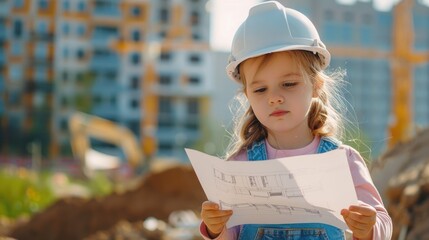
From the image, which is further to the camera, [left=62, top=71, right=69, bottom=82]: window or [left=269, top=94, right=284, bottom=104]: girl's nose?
[left=62, top=71, right=69, bottom=82]: window

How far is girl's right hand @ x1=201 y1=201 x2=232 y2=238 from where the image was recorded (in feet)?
5.42

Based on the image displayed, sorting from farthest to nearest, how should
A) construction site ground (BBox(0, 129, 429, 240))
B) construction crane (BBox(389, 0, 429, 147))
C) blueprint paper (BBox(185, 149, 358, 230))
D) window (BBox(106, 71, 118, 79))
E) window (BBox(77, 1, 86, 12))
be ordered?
1. window (BBox(106, 71, 118, 79))
2. window (BBox(77, 1, 86, 12))
3. construction crane (BBox(389, 0, 429, 147))
4. construction site ground (BBox(0, 129, 429, 240))
5. blueprint paper (BBox(185, 149, 358, 230))

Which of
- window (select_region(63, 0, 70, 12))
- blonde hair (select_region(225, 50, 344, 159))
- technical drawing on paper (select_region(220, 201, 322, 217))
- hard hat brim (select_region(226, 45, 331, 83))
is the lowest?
window (select_region(63, 0, 70, 12))

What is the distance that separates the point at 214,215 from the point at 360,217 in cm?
27

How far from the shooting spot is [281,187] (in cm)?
158

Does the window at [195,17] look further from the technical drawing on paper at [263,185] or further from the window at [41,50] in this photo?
the technical drawing on paper at [263,185]

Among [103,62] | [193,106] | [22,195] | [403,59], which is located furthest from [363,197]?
[193,106]

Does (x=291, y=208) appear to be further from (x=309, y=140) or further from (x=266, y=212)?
(x=309, y=140)

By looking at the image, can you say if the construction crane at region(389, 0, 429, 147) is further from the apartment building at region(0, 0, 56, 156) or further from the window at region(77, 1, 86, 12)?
the window at region(77, 1, 86, 12)

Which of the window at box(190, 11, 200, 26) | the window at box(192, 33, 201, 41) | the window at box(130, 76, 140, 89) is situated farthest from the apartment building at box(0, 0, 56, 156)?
the window at box(190, 11, 200, 26)

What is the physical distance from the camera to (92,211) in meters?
10.2

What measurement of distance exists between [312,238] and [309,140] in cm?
22

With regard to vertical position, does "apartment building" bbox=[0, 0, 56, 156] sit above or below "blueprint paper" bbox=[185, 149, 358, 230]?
below

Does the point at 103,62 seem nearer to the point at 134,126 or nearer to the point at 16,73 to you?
the point at 134,126
